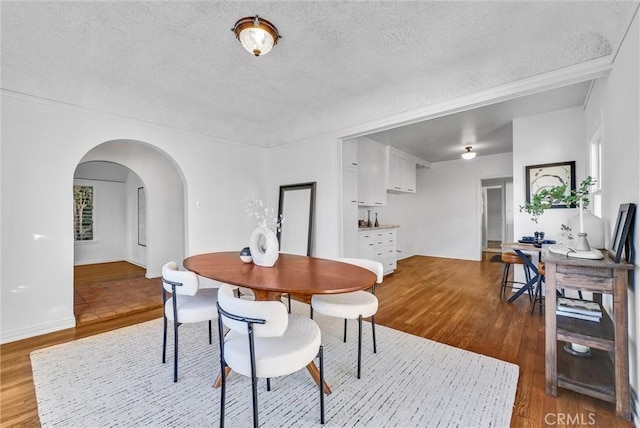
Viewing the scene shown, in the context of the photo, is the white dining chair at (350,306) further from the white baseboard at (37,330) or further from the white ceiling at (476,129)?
the white ceiling at (476,129)

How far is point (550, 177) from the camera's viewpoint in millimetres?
3719

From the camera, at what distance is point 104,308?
11.3 ft

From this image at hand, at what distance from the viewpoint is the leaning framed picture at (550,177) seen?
11.8 feet

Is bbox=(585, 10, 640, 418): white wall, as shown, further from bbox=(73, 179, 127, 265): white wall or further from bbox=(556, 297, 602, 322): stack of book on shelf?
bbox=(73, 179, 127, 265): white wall

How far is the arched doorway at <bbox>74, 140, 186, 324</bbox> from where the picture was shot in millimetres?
3908

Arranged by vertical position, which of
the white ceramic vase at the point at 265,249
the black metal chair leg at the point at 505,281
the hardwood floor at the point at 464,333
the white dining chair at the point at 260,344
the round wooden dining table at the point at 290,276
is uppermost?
the white ceramic vase at the point at 265,249

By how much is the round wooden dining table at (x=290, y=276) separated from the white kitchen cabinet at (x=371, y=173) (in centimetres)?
290

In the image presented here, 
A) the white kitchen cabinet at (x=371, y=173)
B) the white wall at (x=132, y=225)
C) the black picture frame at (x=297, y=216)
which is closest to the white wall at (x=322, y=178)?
the black picture frame at (x=297, y=216)

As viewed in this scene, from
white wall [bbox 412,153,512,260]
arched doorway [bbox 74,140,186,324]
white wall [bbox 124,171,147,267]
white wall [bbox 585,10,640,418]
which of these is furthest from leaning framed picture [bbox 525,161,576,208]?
white wall [bbox 124,171,147,267]

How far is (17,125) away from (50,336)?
2096mm

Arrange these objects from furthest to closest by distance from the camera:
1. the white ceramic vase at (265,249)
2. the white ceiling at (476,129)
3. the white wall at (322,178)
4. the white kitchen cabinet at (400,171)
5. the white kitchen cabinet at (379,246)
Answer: the white kitchen cabinet at (400,171) → the white kitchen cabinet at (379,246) → the white wall at (322,178) → the white ceiling at (476,129) → the white ceramic vase at (265,249)

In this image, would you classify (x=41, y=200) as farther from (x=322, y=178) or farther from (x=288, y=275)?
(x=322, y=178)

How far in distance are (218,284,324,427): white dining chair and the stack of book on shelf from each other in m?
1.80

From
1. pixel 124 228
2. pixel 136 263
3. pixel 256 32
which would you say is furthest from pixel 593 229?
pixel 124 228
